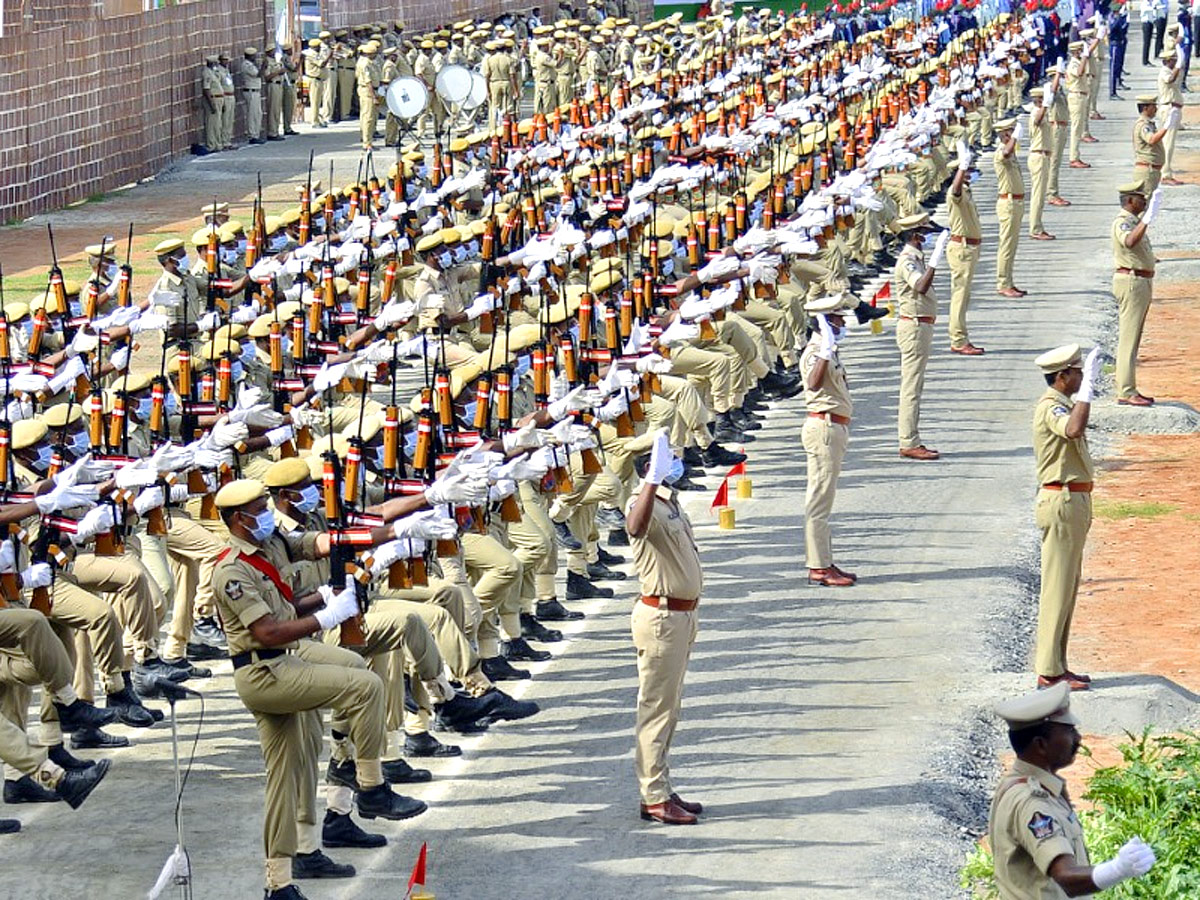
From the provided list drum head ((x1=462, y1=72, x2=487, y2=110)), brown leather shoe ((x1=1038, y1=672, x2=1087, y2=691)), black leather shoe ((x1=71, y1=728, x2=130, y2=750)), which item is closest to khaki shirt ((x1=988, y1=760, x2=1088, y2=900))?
brown leather shoe ((x1=1038, y1=672, x2=1087, y2=691))

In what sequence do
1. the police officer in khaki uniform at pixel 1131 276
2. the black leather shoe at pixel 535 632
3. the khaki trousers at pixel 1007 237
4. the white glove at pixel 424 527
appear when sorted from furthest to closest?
the khaki trousers at pixel 1007 237, the police officer in khaki uniform at pixel 1131 276, the black leather shoe at pixel 535 632, the white glove at pixel 424 527

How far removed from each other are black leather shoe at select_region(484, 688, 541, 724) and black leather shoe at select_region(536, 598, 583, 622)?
170 cm

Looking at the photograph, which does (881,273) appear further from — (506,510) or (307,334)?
(506,510)

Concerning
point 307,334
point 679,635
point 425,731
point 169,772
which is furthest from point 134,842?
point 307,334

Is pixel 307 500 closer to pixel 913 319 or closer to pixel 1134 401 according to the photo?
pixel 913 319

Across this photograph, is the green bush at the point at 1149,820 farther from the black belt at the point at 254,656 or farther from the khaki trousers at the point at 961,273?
the khaki trousers at the point at 961,273

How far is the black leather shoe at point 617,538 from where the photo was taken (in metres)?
15.5

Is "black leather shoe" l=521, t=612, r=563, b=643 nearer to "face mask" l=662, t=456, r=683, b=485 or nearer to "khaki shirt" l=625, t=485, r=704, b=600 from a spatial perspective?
"face mask" l=662, t=456, r=683, b=485

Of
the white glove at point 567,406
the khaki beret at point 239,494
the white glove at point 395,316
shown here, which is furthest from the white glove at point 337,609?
the white glove at point 395,316

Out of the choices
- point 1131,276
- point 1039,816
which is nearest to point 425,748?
point 1039,816

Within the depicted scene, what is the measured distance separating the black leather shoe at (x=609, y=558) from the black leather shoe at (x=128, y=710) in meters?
3.70

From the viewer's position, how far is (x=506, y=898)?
9.80 m

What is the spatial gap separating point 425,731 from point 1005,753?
2.84 meters

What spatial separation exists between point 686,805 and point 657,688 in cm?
55
